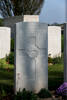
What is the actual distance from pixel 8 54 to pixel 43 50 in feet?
27.2

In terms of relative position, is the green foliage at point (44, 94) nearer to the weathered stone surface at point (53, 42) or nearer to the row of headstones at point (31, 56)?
the row of headstones at point (31, 56)

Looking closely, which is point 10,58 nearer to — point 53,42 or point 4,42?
point 4,42

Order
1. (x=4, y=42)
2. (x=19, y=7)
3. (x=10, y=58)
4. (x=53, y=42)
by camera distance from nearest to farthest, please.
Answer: (x=10, y=58)
(x=4, y=42)
(x=53, y=42)
(x=19, y=7)

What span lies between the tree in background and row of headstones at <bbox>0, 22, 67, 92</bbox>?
77.9 feet

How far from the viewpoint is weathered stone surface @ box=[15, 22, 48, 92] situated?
672 centimetres

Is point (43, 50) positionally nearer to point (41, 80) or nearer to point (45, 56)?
point (45, 56)

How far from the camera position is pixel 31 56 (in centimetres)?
680

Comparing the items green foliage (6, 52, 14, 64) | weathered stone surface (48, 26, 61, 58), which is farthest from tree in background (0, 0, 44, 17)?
green foliage (6, 52, 14, 64)

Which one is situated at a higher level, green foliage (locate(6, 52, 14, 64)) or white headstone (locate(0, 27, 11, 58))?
white headstone (locate(0, 27, 11, 58))

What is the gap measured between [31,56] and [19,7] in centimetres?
2390

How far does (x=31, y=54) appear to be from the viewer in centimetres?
679

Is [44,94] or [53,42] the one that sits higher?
[53,42]

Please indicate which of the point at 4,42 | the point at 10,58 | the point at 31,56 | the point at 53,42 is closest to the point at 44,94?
the point at 31,56

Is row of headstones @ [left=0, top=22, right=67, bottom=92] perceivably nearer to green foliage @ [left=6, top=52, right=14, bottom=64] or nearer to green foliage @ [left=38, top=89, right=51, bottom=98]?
green foliage @ [left=38, top=89, right=51, bottom=98]
